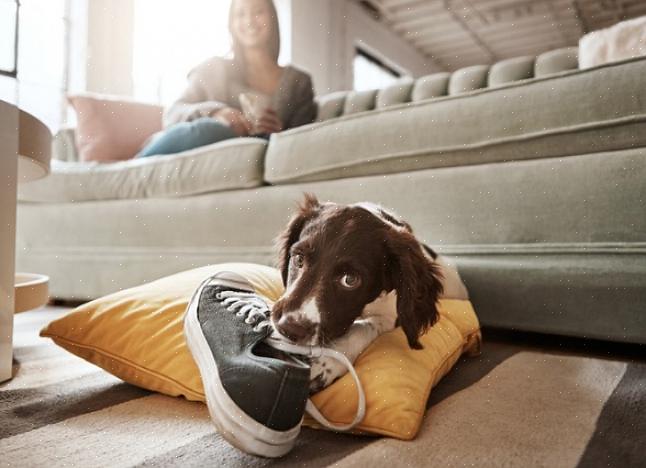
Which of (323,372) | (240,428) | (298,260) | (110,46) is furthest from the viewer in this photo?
(110,46)

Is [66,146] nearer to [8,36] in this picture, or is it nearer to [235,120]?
[235,120]

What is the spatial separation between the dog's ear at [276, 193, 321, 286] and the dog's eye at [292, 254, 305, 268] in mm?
122

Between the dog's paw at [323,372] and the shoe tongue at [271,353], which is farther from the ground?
the shoe tongue at [271,353]

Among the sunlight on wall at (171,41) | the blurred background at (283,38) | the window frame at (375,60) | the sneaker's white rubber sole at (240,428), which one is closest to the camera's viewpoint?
the sneaker's white rubber sole at (240,428)

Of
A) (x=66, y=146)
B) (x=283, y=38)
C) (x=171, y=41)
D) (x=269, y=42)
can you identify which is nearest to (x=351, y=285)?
(x=66, y=146)

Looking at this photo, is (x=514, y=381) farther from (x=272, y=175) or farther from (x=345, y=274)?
(x=272, y=175)

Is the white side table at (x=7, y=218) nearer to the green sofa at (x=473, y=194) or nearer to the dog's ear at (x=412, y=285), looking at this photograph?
the dog's ear at (x=412, y=285)

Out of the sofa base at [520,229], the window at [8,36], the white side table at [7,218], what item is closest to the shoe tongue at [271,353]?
the white side table at [7,218]

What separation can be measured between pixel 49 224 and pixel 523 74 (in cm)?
286

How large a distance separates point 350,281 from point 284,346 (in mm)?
235

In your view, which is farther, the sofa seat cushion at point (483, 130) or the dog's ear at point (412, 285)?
the sofa seat cushion at point (483, 130)

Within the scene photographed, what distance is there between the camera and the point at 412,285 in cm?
108

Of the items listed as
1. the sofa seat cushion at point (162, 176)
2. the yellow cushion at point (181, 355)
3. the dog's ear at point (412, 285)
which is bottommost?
the yellow cushion at point (181, 355)

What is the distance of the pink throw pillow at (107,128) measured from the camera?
312cm
